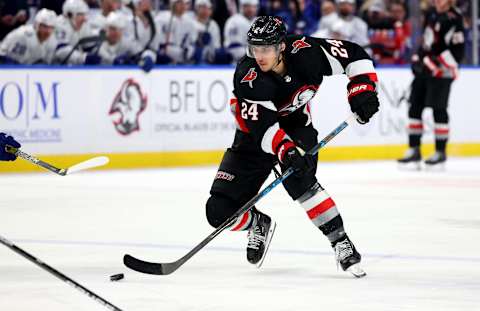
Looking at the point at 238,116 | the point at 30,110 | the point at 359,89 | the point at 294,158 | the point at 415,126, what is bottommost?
the point at 415,126

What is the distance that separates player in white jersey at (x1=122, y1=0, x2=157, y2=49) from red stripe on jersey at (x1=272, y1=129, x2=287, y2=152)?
6.85 meters

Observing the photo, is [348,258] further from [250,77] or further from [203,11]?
[203,11]

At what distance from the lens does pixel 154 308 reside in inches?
165

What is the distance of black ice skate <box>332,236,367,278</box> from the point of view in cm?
494

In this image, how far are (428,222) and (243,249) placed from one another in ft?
5.14

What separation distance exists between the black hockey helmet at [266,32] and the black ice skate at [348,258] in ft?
2.95

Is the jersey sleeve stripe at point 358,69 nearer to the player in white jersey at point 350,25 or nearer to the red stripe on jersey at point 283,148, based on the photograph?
the red stripe on jersey at point 283,148

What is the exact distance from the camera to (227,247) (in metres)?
5.93

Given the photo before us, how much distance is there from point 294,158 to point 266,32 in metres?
0.53

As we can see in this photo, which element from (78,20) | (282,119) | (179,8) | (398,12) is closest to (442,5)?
(398,12)

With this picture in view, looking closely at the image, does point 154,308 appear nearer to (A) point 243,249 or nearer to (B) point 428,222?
(A) point 243,249

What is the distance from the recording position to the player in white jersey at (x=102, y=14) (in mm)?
11414

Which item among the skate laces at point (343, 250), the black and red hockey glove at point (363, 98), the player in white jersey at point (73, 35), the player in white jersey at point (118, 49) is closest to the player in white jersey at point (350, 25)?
the player in white jersey at point (118, 49)

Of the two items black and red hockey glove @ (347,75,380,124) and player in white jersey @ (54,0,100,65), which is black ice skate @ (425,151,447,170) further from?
black and red hockey glove @ (347,75,380,124)
